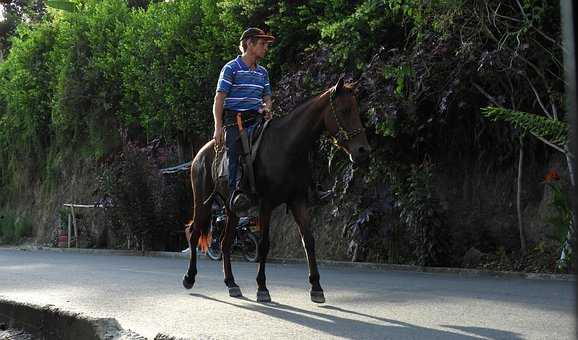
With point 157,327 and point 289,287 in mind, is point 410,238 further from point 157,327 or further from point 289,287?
point 157,327

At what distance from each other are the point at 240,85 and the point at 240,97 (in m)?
0.11

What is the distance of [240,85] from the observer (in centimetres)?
732

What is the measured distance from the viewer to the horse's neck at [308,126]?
6918mm

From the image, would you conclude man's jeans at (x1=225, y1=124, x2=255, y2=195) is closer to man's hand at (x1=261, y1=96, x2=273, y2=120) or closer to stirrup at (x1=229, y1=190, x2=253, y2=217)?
stirrup at (x1=229, y1=190, x2=253, y2=217)

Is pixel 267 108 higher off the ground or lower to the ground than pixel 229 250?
higher

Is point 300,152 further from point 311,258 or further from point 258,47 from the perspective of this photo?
point 258,47

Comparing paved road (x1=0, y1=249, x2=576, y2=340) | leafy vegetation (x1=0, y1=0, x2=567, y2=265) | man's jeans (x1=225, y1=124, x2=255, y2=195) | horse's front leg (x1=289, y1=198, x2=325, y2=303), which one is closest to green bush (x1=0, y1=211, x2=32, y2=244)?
leafy vegetation (x1=0, y1=0, x2=567, y2=265)

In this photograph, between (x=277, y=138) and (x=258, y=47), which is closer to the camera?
(x=277, y=138)

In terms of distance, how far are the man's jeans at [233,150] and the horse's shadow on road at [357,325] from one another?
4.06 feet

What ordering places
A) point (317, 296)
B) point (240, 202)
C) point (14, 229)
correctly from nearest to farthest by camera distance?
1. point (317, 296)
2. point (240, 202)
3. point (14, 229)

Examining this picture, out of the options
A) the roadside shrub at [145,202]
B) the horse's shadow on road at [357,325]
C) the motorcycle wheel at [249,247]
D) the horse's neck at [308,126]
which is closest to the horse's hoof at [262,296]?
the horse's shadow on road at [357,325]

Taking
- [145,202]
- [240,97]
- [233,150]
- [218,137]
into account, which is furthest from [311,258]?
[145,202]

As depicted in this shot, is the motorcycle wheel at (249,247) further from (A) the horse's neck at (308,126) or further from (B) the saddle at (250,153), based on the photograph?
(A) the horse's neck at (308,126)

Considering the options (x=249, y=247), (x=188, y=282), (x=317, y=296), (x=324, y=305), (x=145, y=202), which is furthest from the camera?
(x=145, y=202)
